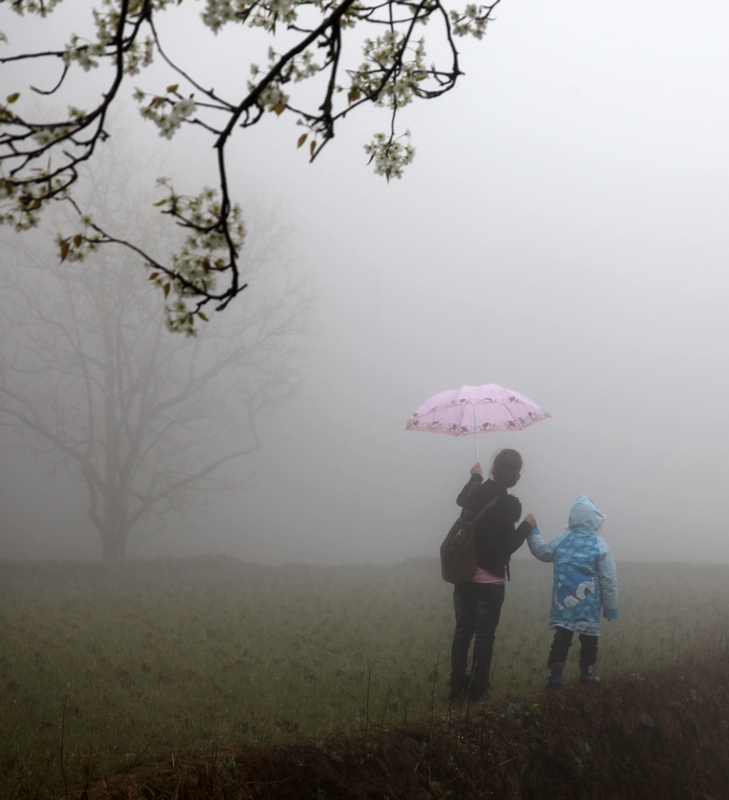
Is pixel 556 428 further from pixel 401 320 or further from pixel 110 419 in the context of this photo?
pixel 110 419

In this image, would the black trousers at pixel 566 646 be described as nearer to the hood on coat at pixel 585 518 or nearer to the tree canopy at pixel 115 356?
the hood on coat at pixel 585 518

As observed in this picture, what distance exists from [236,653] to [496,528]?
4201 mm

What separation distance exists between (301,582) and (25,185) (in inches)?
558

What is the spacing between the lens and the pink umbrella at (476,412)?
6.93 metres

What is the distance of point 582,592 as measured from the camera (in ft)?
20.4

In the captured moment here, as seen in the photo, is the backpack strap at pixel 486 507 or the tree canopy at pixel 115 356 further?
the tree canopy at pixel 115 356

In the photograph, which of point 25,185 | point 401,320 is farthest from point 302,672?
point 401,320

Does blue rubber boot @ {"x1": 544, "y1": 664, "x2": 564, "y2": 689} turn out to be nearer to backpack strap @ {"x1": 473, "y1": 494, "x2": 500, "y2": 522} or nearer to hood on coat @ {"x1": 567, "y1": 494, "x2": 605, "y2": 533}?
hood on coat @ {"x1": 567, "y1": 494, "x2": 605, "y2": 533}

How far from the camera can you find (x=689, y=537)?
41.2 metres

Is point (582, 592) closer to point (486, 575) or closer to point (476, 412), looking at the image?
point (486, 575)

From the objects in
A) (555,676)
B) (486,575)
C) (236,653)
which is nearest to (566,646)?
(555,676)

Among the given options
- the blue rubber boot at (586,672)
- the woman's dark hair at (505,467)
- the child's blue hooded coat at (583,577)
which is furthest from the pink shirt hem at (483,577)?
the blue rubber boot at (586,672)

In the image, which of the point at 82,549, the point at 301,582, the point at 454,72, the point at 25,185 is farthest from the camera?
the point at 82,549

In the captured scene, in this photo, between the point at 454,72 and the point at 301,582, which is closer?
the point at 454,72
